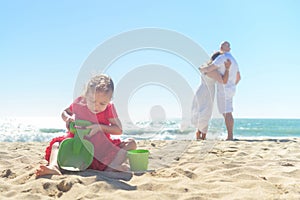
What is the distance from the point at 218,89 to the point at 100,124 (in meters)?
3.33

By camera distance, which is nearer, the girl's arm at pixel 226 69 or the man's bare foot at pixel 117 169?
the man's bare foot at pixel 117 169

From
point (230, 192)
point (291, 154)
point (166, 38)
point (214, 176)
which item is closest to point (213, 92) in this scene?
point (166, 38)

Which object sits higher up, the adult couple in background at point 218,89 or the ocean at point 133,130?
the adult couple in background at point 218,89

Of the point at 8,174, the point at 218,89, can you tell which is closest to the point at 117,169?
the point at 8,174

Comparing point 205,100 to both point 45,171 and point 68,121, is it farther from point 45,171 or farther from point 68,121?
point 45,171

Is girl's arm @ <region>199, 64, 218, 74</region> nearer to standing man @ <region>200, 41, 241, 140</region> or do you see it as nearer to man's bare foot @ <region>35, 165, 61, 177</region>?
standing man @ <region>200, 41, 241, 140</region>

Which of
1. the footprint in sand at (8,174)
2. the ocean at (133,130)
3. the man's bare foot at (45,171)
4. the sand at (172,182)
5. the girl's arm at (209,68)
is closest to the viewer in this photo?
the sand at (172,182)

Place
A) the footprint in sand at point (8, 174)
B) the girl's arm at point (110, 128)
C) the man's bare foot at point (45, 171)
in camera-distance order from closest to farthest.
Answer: the man's bare foot at point (45, 171), the footprint in sand at point (8, 174), the girl's arm at point (110, 128)

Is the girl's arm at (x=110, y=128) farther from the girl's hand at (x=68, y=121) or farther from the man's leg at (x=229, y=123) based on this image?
the man's leg at (x=229, y=123)

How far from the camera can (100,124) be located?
2.79 m

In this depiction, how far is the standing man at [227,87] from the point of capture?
552cm

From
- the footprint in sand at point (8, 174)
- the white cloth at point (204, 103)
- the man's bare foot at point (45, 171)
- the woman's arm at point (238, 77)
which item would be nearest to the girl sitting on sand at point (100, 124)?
the man's bare foot at point (45, 171)

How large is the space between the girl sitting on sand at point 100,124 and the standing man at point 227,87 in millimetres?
3019

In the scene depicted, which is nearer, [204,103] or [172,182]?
[172,182]
